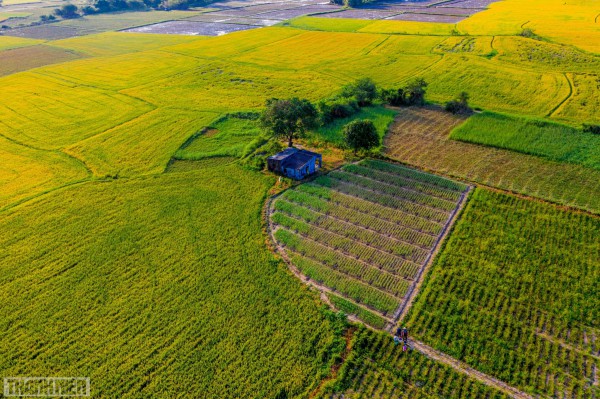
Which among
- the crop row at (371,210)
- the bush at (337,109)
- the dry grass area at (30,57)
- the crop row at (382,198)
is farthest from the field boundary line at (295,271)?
the dry grass area at (30,57)

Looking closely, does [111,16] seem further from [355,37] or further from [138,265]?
[138,265]

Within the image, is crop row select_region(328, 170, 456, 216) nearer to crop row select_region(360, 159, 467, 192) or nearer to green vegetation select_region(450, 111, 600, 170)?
crop row select_region(360, 159, 467, 192)

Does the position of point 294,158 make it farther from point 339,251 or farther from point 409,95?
point 409,95

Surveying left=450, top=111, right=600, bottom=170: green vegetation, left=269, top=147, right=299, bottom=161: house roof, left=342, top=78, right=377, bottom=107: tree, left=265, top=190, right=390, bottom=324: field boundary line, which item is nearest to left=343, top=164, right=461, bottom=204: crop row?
left=269, top=147, right=299, bottom=161: house roof

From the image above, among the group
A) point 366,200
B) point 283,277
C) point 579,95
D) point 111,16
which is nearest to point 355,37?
point 579,95

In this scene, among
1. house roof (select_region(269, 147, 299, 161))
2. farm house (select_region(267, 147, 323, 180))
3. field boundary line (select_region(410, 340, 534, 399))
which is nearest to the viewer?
field boundary line (select_region(410, 340, 534, 399))

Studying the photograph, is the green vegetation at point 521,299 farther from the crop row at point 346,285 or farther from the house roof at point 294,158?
the house roof at point 294,158
